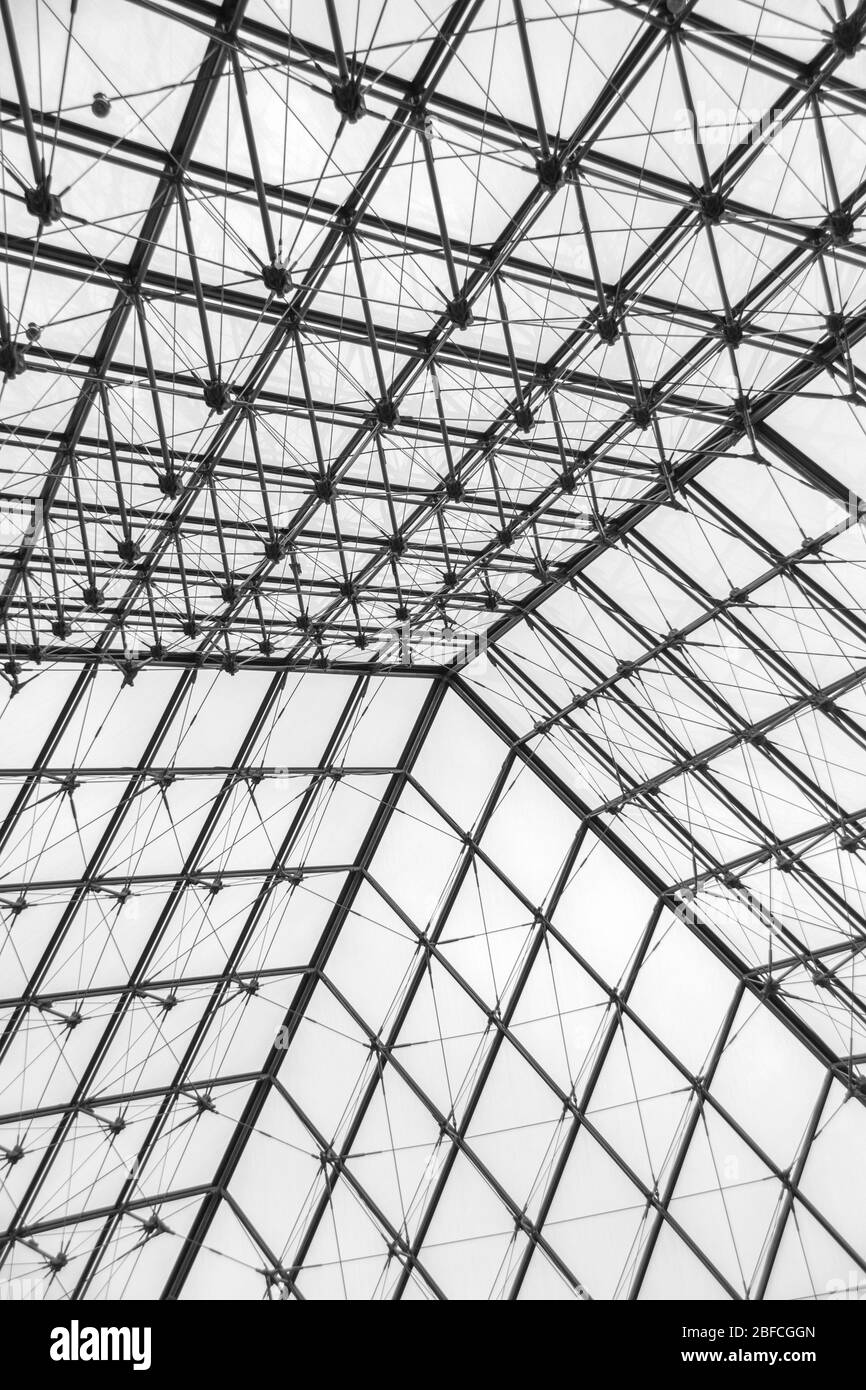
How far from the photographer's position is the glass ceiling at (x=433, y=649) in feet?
54.7

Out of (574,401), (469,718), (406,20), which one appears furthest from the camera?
(469,718)

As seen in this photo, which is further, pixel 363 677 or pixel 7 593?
pixel 363 677

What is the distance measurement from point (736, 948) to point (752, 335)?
17.1 metres

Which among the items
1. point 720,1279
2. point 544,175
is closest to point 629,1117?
point 720,1279

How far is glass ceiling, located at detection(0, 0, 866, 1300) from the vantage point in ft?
54.7

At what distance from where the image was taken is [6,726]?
25219 millimetres

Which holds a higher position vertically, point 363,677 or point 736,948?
point 363,677

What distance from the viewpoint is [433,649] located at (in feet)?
103

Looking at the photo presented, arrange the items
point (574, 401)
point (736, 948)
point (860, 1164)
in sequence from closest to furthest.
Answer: point (574, 401) → point (860, 1164) → point (736, 948)

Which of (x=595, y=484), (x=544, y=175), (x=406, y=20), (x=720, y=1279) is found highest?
(x=595, y=484)
